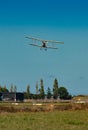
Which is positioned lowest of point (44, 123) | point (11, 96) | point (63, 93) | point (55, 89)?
point (44, 123)

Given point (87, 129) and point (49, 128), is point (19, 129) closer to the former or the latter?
point (49, 128)

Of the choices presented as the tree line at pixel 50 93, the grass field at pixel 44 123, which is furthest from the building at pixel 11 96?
the grass field at pixel 44 123

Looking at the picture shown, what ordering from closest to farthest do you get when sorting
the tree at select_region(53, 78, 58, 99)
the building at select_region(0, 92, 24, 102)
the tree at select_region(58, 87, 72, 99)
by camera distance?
the building at select_region(0, 92, 24, 102), the tree at select_region(53, 78, 58, 99), the tree at select_region(58, 87, 72, 99)

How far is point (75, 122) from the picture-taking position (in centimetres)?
3033

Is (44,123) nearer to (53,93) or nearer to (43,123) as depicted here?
(43,123)

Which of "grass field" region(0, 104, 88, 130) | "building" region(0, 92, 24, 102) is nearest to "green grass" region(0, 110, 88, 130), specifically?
"grass field" region(0, 104, 88, 130)

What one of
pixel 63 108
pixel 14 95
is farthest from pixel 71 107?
pixel 14 95

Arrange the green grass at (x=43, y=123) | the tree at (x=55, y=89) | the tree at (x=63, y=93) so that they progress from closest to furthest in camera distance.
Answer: the green grass at (x=43, y=123)
the tree at (x=55, y=89)
the tree at (x=63, y=93)

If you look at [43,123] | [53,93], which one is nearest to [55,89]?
[53,93]

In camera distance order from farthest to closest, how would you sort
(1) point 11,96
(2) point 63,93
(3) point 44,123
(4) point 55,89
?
(2) point 63,93, (4) point 55,89, (1) point 11,96, (3) point 44,123

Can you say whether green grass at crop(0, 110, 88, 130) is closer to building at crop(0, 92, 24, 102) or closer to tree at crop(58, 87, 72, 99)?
building at crop(0, 92, 24, 102)

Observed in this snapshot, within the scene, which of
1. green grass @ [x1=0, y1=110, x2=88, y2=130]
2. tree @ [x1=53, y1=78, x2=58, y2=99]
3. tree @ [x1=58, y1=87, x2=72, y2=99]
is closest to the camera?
green grass @ [x1=0, y1=110, x2=88, y2=130]

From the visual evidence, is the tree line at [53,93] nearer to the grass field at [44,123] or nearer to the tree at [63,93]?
the tree at [63,93]

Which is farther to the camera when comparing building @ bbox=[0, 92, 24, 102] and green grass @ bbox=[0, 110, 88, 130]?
building @ bbox=[0, 92, 24, 102]
